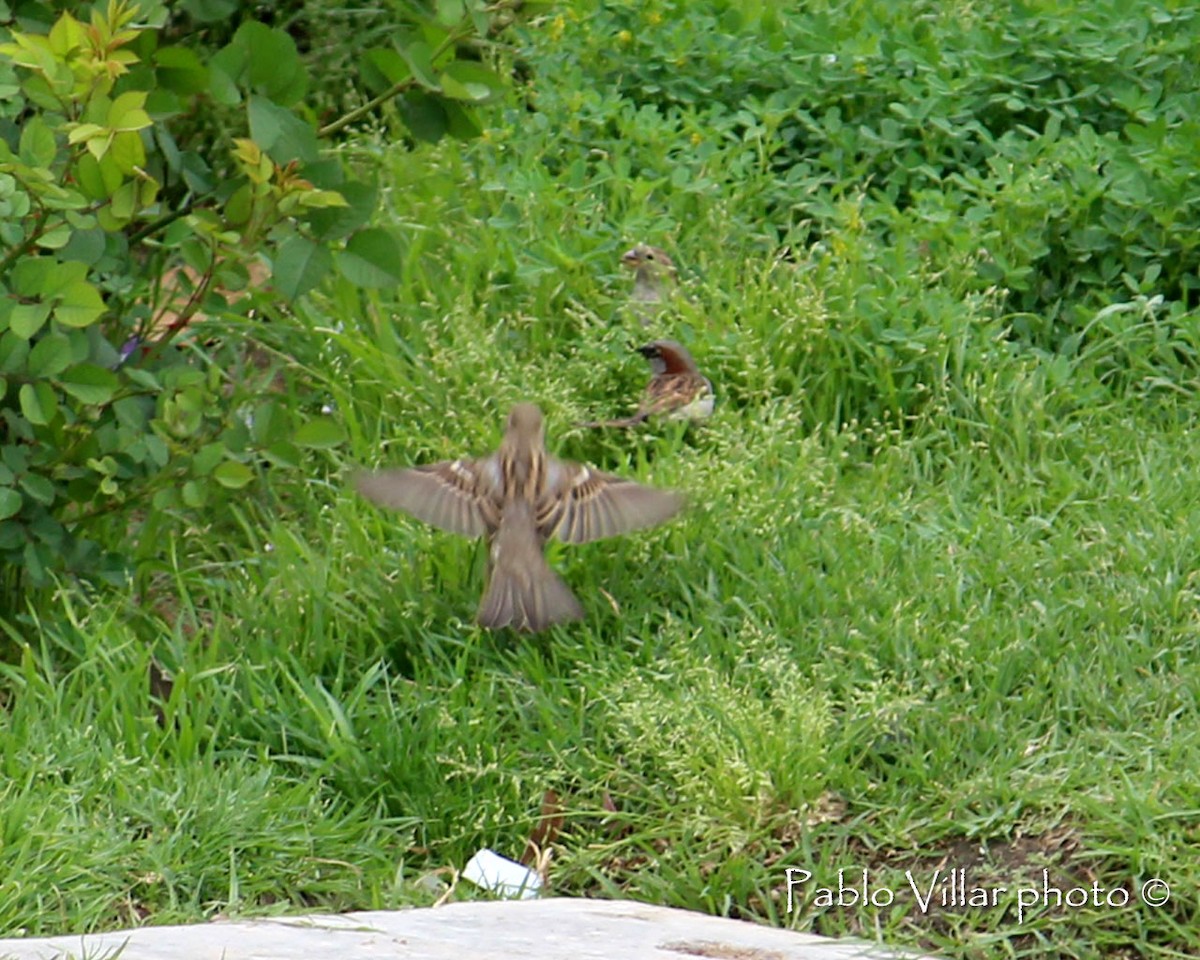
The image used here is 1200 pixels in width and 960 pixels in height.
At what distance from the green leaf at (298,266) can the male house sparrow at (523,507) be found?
58cm

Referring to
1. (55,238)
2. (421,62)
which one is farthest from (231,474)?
(421,62)

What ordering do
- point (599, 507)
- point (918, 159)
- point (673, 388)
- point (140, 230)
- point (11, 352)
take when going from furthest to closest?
1. point (918, 159)
2. point (673, 388)
3. point (140, 230)
4. point (599, 507)
5. point (11, 352)

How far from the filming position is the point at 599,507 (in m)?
4.84

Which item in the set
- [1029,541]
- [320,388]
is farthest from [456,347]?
[1029,541]

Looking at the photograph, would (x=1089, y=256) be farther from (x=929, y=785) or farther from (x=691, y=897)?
(x=691, y=897)

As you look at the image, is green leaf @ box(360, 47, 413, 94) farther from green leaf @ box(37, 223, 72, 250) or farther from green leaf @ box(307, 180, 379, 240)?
green leaf @ box(37, 223, 72, 250)

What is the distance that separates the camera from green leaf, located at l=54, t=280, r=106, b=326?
4.39 m

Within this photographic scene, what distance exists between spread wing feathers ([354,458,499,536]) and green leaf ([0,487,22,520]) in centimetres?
85

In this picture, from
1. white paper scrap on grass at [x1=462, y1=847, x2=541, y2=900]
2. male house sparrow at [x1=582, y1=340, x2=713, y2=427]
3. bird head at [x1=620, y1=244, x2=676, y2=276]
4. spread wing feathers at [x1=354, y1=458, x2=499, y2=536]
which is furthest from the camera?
bird head at [x1=620, y1=244, x2=676, y2=276]

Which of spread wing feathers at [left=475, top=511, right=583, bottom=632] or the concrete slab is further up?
the concrete slab

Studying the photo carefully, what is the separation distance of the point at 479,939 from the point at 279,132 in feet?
6.51

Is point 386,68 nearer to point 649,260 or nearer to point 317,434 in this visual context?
point 317,434

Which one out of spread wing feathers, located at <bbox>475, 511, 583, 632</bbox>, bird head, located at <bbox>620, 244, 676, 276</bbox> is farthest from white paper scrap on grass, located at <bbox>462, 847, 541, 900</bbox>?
bird head, located at <bbox>620, 244, 676, 276</bbox>

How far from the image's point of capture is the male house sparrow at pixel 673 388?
5.41 metres
